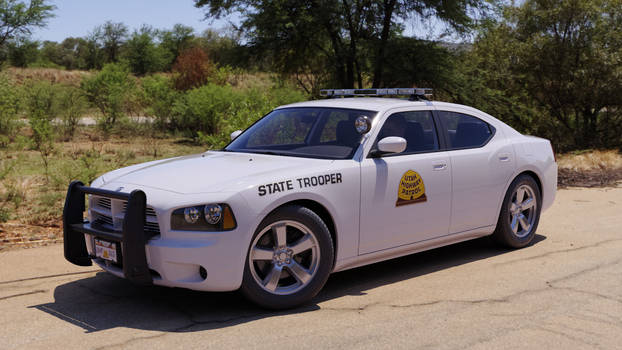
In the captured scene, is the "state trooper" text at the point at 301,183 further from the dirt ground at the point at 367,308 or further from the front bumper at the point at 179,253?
the dirt ground at the point at 367,308

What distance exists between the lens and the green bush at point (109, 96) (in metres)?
21.4

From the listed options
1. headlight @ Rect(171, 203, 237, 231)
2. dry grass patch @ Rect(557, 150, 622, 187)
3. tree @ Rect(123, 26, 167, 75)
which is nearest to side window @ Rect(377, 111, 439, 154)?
headlight @ Rect(171, 203, 237, 231)

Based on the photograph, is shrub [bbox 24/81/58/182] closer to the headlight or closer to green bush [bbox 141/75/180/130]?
green bush [bbox 141/75/180/130]

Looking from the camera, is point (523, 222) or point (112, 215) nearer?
point (112, 215)

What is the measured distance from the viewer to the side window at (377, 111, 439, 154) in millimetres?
6047

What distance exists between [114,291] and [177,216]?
4.29ft

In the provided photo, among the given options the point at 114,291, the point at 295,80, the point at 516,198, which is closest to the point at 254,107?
the point at 295,80

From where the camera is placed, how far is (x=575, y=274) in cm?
613

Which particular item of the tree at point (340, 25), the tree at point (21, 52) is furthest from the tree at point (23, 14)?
the tree at point (340, 25)

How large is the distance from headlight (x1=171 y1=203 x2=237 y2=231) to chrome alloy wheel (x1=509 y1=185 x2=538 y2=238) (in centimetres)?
345

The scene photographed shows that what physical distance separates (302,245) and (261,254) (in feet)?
1.12

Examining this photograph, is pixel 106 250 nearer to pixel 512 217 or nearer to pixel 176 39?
pixel 512 217

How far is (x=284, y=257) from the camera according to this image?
5.05 m

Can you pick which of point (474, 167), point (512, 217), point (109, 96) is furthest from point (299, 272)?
point (109, 96)
